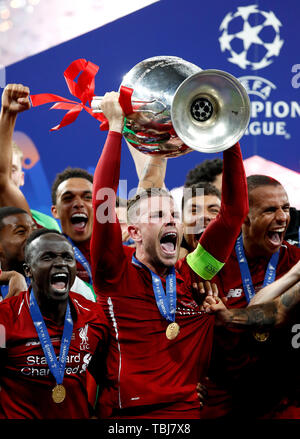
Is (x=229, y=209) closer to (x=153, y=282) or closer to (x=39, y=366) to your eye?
(x=153, y=282)

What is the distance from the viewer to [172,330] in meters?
2.63

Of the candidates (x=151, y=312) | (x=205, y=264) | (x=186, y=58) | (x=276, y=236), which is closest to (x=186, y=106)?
(x=205, y=264)

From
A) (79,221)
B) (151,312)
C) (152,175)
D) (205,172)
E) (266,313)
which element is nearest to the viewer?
(151,312)

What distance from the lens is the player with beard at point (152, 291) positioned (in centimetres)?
250

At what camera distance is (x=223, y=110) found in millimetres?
2436

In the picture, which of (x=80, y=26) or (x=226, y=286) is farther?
(x=80, y=26)

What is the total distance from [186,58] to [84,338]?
2.50 metres

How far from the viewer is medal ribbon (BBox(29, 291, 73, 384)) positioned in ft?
8.34

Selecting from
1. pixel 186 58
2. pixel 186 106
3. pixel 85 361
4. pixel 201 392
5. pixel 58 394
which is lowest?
pixel 201 392

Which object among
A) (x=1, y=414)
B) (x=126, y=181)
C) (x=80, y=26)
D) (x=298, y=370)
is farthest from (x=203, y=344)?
(x=80, y=26)

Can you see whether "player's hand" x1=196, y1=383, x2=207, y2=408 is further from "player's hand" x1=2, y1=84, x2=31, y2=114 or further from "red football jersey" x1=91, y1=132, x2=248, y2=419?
"player's hand" x1=2, y1=84, x2=31, y2=114

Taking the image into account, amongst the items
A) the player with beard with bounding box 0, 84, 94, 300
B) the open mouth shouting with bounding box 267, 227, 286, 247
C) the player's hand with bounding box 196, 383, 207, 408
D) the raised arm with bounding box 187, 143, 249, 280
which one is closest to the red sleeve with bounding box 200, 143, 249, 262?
the raised arm with bounding box 187, 143, 249, 280
